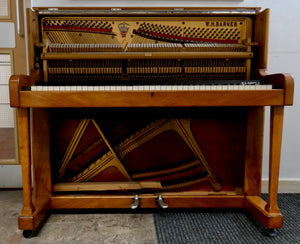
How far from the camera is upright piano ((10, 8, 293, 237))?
1.39m

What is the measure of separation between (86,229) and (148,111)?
841 mm

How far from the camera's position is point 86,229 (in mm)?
1543

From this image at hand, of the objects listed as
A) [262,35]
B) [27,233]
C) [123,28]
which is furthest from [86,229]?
[262,35]

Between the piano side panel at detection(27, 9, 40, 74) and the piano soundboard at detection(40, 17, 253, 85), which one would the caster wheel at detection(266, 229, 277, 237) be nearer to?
the piano soundboard at detection(40, 17, 253, 85)

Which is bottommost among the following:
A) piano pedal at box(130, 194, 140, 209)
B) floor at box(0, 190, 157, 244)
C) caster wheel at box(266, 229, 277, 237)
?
floor at box(0, 190, 157, 244)

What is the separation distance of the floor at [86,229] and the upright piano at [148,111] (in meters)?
0.07

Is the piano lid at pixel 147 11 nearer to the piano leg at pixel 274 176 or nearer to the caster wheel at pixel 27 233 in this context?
the piano leg at pixel 274 176

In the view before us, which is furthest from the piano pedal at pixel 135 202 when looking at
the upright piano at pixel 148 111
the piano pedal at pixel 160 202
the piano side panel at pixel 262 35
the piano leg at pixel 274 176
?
the piano side panel at pixel 262 35

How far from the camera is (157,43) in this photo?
1.71 metres

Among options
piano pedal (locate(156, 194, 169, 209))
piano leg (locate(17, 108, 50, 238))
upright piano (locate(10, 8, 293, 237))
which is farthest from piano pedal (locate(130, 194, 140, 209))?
piano leg (locate(17, 108, 50, 238))

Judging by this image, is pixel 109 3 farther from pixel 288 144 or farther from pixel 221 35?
pixel 288 144

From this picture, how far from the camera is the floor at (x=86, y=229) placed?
1.43 meters

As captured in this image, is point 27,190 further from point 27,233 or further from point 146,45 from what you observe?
point 146,45

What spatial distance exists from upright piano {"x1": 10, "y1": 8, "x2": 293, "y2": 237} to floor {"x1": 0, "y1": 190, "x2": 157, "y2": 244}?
7 cm
